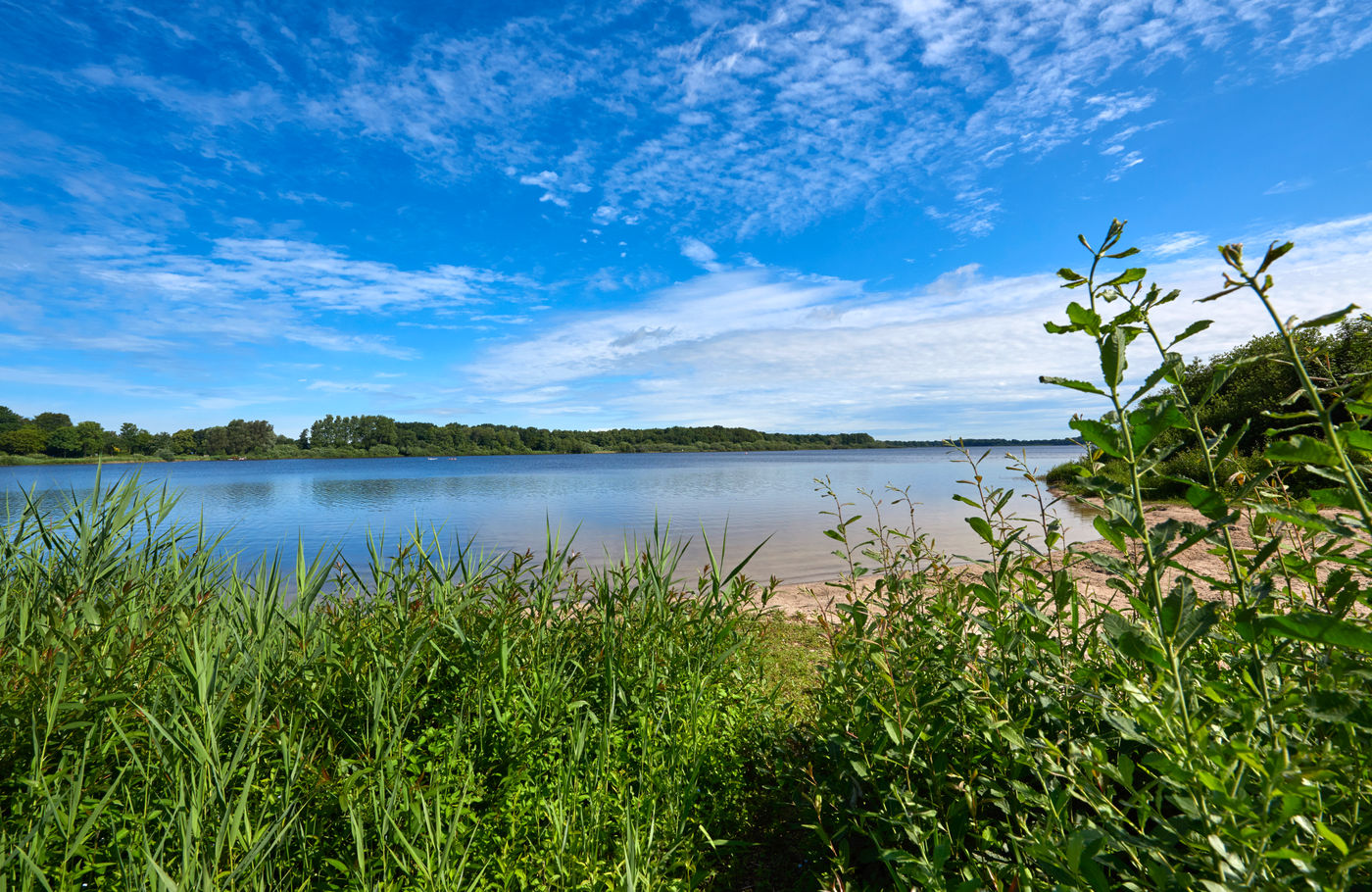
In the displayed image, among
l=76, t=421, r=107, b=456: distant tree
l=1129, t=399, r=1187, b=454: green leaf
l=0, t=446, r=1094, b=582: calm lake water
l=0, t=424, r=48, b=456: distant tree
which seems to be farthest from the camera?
l=76, t=421, r=107, b=456: distant tree

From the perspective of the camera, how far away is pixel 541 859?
7.43 ft

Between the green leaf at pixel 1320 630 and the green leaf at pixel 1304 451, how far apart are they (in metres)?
0.22

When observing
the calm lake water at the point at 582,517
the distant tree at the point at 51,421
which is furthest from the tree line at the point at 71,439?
the calm lake water at the point at 582,517

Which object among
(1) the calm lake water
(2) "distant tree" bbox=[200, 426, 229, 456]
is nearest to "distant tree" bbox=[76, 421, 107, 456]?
(2) "distant tree" bbox=[200, 426, 229, 456]

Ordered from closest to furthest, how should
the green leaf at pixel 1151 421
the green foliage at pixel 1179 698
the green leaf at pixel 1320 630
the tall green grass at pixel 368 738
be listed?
the green leaf at pixel 1320 630 < the green foliage at pixel 1179 698 < the green leaf at pixel 1151 421 < the tall green grass at pixel 368 738

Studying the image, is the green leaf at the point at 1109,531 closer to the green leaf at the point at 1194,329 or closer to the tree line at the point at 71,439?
the green leaf at the point at 1194,329

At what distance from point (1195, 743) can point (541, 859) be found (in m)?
2.13

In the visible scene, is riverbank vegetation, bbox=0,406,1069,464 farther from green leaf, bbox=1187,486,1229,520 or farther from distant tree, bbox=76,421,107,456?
green leaf, bbox=1187,486,1229,520

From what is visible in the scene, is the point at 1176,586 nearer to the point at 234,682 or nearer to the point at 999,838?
the point at 999,838

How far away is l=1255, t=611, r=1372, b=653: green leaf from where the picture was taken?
790mm

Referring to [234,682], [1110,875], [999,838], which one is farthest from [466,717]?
[1110,875]

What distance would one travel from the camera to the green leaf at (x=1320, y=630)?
0.79 meters

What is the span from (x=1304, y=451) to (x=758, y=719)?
287 cm

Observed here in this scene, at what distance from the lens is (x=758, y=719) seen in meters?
3.31
